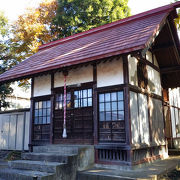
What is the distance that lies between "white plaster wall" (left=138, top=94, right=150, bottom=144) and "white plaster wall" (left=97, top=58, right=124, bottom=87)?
1105mm

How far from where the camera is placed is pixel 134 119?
663 cm

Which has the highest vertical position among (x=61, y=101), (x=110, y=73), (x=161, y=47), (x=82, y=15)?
(x=82, y=15)

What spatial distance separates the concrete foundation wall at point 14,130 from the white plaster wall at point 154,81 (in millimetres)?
5674

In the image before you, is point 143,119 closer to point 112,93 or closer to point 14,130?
point 112,93

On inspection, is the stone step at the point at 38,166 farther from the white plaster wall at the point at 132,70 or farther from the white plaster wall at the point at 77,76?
the white plaster wall at the point at 132,70

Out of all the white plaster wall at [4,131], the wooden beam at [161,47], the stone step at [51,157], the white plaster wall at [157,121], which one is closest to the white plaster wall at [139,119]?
the white plaster wall at [157,121]

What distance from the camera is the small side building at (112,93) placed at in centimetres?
642

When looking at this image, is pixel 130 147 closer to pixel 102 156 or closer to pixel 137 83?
pixel 102 156

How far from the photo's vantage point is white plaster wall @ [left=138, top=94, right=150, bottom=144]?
7.11 m

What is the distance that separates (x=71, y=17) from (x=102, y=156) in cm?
1360

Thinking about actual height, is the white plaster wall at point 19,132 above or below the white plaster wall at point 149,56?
below

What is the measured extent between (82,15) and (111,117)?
13.0 m

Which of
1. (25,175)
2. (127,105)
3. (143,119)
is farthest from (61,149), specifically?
(143,119)

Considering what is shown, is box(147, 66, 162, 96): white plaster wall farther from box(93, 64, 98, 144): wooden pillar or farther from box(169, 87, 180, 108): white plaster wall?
box(169, 87, 180, 108): white plaster wall
